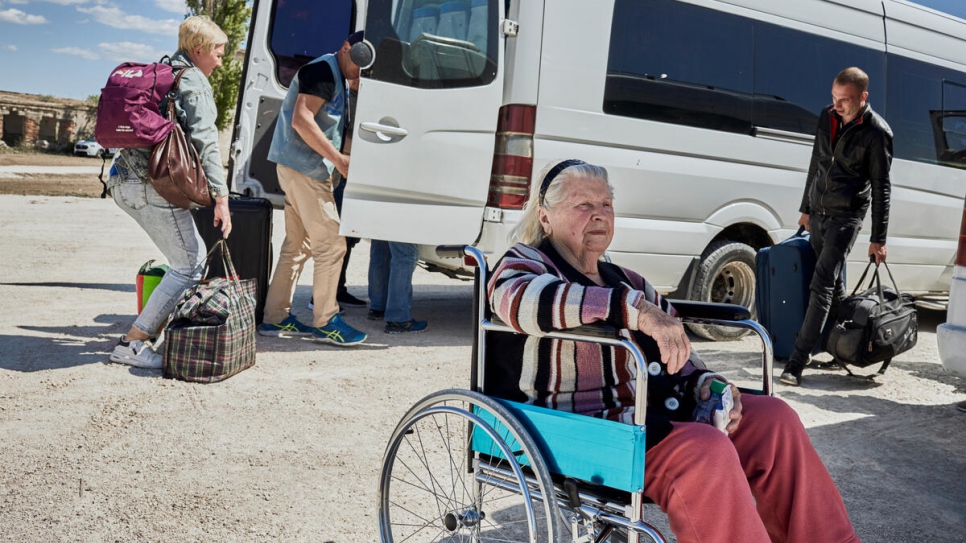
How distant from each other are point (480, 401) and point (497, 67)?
11.1ft

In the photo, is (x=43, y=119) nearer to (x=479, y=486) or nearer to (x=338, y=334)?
(x=338, y=334)

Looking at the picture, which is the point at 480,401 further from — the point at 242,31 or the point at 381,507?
the point at 242,31

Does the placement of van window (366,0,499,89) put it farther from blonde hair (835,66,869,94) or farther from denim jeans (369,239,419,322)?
blonde hair (835,66,869,94)

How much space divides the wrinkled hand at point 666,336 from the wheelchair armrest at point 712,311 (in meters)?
0.53

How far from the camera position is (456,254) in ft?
8.96

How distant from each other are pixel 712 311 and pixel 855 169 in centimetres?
298

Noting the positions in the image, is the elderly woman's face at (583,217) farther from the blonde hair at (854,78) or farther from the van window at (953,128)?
the van window at (953,128)

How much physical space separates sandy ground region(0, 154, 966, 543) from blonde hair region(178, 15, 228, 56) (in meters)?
1.80

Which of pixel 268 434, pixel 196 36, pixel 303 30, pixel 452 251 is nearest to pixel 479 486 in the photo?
pixel 452 251

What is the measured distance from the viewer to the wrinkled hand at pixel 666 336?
228 centimetres

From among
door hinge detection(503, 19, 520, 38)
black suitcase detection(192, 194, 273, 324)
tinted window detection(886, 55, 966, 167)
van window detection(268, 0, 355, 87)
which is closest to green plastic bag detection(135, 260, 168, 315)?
black suitcase detection(192, 194, 273, 324)

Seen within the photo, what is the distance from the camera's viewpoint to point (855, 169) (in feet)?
17.5

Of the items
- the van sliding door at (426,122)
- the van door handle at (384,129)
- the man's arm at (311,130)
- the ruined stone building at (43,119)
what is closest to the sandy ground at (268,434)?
the van sliding door at (426,122)

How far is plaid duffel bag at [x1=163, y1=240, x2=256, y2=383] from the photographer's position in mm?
4758
